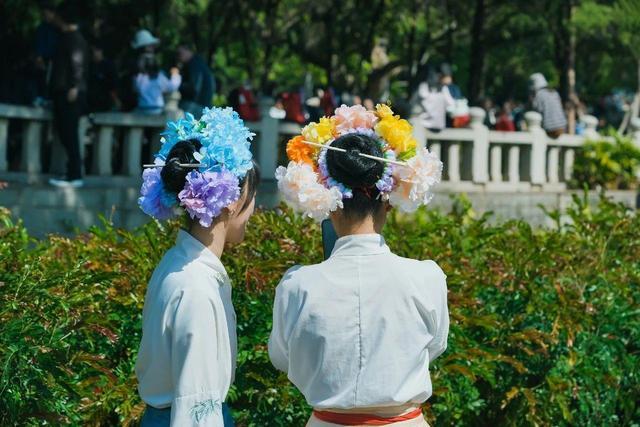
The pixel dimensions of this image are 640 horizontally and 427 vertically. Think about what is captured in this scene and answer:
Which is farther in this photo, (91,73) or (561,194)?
(561,194)

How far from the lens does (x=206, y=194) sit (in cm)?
361

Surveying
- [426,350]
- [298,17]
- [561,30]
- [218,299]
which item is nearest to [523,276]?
[426,350]

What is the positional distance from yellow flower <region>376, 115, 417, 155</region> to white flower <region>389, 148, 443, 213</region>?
1.7 inches

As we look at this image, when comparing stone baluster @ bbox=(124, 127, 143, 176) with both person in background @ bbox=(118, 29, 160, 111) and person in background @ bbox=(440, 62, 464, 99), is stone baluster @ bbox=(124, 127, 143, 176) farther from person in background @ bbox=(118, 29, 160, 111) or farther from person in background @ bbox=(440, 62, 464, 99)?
person in background @ bbox=(440, 62, 464, 99)

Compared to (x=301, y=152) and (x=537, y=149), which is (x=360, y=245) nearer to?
(x=301, y=152)

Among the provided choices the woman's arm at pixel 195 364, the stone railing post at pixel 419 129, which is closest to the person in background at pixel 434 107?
the stone railing post at pixel 419 129

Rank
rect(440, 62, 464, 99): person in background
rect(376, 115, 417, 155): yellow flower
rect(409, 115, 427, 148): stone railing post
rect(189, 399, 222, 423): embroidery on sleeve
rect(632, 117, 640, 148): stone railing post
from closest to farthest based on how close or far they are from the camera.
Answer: rect(189, 399, 222, 423): embroidery on sleeve < rect(376, 115, 417, 155): yellow flower < rect(409, 115, 427, 148): stone railing post < rect(440, 62, 464, 99): person in background < rect(632, 117, 640, 148): stone railing post

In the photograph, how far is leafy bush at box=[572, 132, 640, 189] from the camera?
625 inches

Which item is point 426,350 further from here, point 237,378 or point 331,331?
point 237,378

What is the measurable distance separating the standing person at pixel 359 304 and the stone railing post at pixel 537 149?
1213 cm

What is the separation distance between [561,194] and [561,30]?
12.4m

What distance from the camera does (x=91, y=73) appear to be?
12039mm

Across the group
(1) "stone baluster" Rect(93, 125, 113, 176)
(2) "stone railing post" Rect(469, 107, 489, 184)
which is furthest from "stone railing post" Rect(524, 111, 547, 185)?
(1) "stone baluster" Rect(93, 125, 113, 176)

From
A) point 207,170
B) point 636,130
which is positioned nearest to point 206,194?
point 207,170
